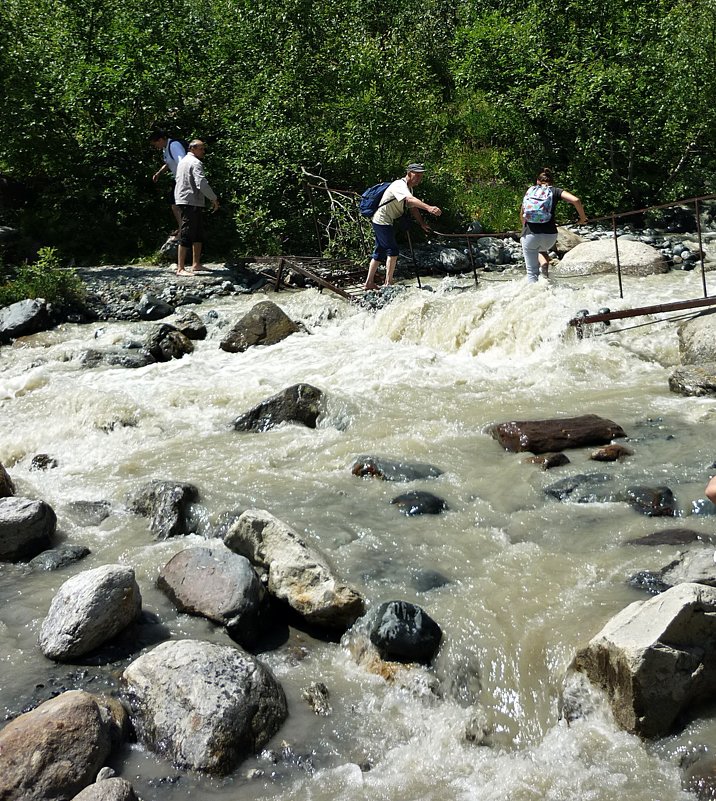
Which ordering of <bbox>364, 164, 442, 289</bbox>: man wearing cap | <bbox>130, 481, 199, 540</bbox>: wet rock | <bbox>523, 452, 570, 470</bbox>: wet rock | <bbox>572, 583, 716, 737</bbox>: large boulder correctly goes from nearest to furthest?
<bbox>572, 583, 716, 737</bbox>: large boulder, <bbox>130, 481, 199, 540</bbox>: wet rock, <bbox>523, 452, 570, 470</bbox>: wet rock, <bbox>364, 164, 442, 289</bbox>: man wearing cap

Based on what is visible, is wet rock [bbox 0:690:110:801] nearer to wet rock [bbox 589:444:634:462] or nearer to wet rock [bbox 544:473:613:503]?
wet rock [bbox 544:473:613:503]

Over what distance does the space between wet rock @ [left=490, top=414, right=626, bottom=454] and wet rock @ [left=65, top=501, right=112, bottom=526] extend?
11.9ft

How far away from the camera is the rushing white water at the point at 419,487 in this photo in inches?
161

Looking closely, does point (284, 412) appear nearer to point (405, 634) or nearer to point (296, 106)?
point (405, 634)

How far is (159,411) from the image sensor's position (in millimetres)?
9766

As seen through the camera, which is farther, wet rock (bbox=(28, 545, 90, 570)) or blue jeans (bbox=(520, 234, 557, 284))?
blue jeans (bbox=(520, 234, 557, 284))

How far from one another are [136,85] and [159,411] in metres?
11.3

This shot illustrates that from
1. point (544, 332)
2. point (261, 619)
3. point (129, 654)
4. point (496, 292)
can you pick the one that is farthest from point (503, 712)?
point (496, 292)

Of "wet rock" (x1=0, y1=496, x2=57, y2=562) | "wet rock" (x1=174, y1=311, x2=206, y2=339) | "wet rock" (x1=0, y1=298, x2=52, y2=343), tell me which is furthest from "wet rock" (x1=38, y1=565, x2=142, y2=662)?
"wet rock" (x1=0, y1=298, x2=52, y2=343)

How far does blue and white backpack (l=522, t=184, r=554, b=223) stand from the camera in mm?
11867

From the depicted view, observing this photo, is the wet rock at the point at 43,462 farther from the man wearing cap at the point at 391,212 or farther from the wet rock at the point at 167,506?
the man wearing cap at the point at 391,212

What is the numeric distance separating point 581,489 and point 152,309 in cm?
1000

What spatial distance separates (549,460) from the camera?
7184 millimetres

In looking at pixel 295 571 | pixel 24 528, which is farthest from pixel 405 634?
pixel 24 528
